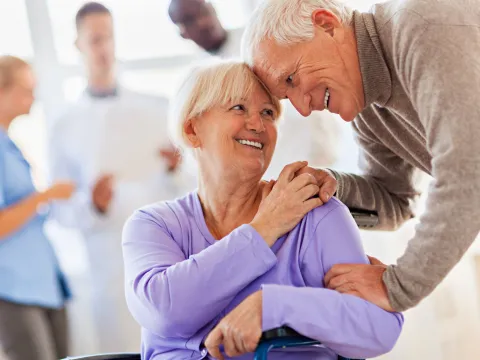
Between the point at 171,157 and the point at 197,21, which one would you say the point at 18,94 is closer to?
the point at 171,157

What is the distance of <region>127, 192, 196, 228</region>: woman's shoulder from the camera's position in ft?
5.50

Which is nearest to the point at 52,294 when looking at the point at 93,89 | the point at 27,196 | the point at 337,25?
the point at 27,196

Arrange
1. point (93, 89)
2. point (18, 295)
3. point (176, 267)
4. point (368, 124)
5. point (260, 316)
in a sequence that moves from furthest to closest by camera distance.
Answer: point (93, 89) → point (18, 295) → point (368, 124) → point (176, 267) → point (260, 316)

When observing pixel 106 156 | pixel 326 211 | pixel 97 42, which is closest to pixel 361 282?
pixel 326 211

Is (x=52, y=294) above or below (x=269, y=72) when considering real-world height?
below

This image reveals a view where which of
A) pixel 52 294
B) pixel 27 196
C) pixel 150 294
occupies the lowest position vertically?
pixel 52 294

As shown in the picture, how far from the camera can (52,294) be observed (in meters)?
2.82

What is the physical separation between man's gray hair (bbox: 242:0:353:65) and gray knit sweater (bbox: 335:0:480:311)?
68 mm

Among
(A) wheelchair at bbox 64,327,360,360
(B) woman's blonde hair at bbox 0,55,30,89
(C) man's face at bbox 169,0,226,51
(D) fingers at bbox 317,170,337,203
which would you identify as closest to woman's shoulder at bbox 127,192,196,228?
(D) fingers at bbox 317,170,337,203

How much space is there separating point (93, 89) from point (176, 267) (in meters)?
1.86

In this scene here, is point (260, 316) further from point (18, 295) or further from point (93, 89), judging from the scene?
point (93, 89)

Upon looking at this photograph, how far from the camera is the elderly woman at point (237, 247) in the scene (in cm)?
140

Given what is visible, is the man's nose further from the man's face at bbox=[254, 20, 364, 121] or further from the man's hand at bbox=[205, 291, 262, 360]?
the man's hand at bbox=[205, 291, 262, 360]

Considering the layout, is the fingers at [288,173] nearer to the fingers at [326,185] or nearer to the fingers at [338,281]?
the fingers at [326,185]
